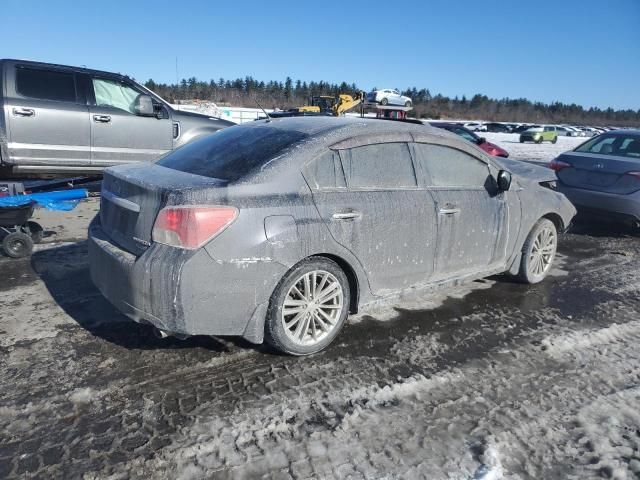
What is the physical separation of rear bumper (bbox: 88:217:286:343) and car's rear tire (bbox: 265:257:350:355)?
0.33 feet

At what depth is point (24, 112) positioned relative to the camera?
21.8 ft

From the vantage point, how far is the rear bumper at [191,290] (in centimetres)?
289

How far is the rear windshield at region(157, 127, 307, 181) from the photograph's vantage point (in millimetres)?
3361

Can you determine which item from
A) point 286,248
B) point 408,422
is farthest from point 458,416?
point 286,248

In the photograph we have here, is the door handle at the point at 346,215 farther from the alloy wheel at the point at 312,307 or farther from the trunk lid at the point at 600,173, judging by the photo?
the trunk lid at the point at 600,173

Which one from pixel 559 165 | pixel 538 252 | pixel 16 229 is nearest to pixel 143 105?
pixel 16 229

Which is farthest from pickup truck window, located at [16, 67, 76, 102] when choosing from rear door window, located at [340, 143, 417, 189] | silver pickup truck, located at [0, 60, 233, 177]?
rear door window, located at [340, 143, 417, 189]

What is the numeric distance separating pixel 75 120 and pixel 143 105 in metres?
0.93

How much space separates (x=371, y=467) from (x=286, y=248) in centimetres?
134

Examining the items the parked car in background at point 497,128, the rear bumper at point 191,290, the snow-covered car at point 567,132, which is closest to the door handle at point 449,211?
the rear bumper at point 191,290

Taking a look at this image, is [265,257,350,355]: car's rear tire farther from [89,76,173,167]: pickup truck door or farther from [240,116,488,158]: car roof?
[89,76,173,167]: pickup truck door

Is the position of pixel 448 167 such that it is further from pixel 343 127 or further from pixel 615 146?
pixel 615 146

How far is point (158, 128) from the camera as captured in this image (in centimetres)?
771

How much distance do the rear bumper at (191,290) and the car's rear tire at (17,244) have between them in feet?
8.87
